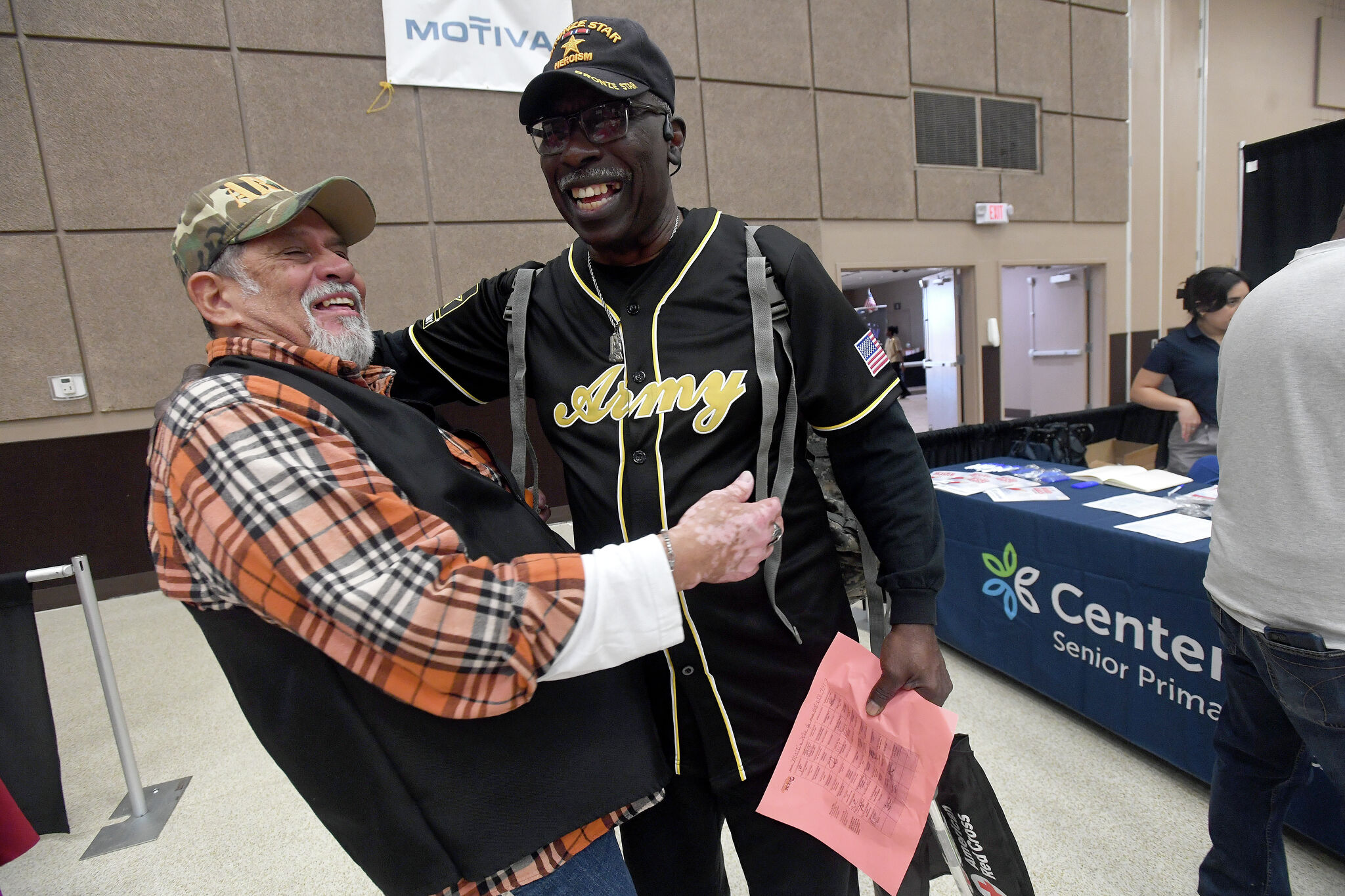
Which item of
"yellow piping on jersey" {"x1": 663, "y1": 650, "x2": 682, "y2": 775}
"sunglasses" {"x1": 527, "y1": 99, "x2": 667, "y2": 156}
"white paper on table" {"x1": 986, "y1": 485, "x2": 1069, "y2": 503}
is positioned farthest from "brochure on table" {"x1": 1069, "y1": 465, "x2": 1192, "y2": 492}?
"sunglasses" {"x1": 527, "y1": 99, "x2": 667, "y2": 156}

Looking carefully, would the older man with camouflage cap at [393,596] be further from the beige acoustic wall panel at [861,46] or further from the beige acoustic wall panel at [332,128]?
the beige acoustic wall panel at [861,46]

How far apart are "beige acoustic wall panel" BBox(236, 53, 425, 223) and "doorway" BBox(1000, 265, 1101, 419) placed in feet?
16.1

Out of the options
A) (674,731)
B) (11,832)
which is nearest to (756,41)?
(674,731)

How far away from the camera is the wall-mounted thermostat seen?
133 inches

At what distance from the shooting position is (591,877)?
2.34ft

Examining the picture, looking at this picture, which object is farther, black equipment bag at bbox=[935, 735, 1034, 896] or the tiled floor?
the tiled floor

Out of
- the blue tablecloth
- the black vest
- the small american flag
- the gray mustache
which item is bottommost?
the blue tablecloth

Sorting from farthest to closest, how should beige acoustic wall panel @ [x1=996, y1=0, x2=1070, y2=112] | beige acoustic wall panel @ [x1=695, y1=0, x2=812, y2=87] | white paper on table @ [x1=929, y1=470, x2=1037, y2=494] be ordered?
beige acoustic wall panel @ [x1=996, y1=0, x2=1070, y2=112] → beige acoustic wall panel @ [x1=695, y1=0, x2=812, y2=87] → white paper on table @ [x1=929, y1=470, x2=1037, y2=494]

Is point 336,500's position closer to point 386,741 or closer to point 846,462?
point 386,741

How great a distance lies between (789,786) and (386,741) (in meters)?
0.53

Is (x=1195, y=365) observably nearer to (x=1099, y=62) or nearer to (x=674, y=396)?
(x=674, y=396)

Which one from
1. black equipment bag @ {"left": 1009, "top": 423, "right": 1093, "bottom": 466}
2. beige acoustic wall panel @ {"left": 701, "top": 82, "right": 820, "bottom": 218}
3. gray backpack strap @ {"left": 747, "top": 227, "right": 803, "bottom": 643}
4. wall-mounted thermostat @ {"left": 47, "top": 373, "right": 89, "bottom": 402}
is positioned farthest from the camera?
beige acoustic wall panel @ {"left": 701, "top": 82, "right": 820, "bottom": 218}

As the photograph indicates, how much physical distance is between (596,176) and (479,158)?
369cm

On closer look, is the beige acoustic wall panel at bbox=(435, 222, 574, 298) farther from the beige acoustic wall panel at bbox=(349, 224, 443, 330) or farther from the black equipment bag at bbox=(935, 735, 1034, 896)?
the black equipment bag at bbox=(935, 735, 1034, 896)
